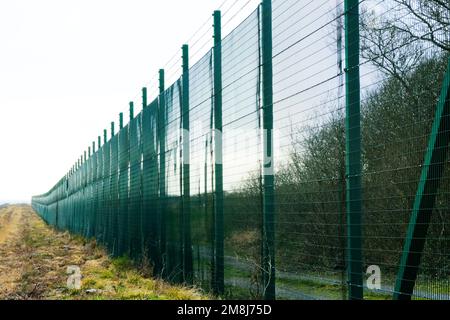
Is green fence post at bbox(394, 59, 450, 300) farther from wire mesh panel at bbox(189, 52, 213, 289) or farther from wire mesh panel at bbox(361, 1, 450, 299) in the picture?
wire mesh panel at bbox(189, 52, 213, 289)

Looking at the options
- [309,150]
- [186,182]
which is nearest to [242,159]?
[309,150]

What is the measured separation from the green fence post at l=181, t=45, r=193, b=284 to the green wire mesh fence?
50 mm

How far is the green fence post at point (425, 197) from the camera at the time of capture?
3514mm

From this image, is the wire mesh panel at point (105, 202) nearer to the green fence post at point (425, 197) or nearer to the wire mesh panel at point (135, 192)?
the wire mesh panel at point (135, 192)

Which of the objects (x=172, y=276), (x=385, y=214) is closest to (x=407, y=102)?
(x=385, y=214)

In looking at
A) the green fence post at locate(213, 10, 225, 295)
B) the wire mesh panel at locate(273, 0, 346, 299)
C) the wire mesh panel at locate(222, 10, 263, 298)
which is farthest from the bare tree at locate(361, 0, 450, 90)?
the green fence post at locate(213, 10, 225, 295)

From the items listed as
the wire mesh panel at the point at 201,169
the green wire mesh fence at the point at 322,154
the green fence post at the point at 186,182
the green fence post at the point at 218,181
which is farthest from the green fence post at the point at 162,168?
the green fence post at the point at 218,181

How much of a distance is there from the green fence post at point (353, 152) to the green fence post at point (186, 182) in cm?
414

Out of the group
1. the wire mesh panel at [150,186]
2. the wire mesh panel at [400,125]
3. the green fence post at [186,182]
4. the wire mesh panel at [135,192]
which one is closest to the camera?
the wire mesh panel at [400,125]

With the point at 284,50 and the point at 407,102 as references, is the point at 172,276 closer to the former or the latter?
the point at 284,50

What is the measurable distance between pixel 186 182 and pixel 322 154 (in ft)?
12.5

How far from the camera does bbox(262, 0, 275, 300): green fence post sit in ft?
18.1

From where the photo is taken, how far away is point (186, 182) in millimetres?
8461

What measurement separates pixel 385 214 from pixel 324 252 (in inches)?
25.3
